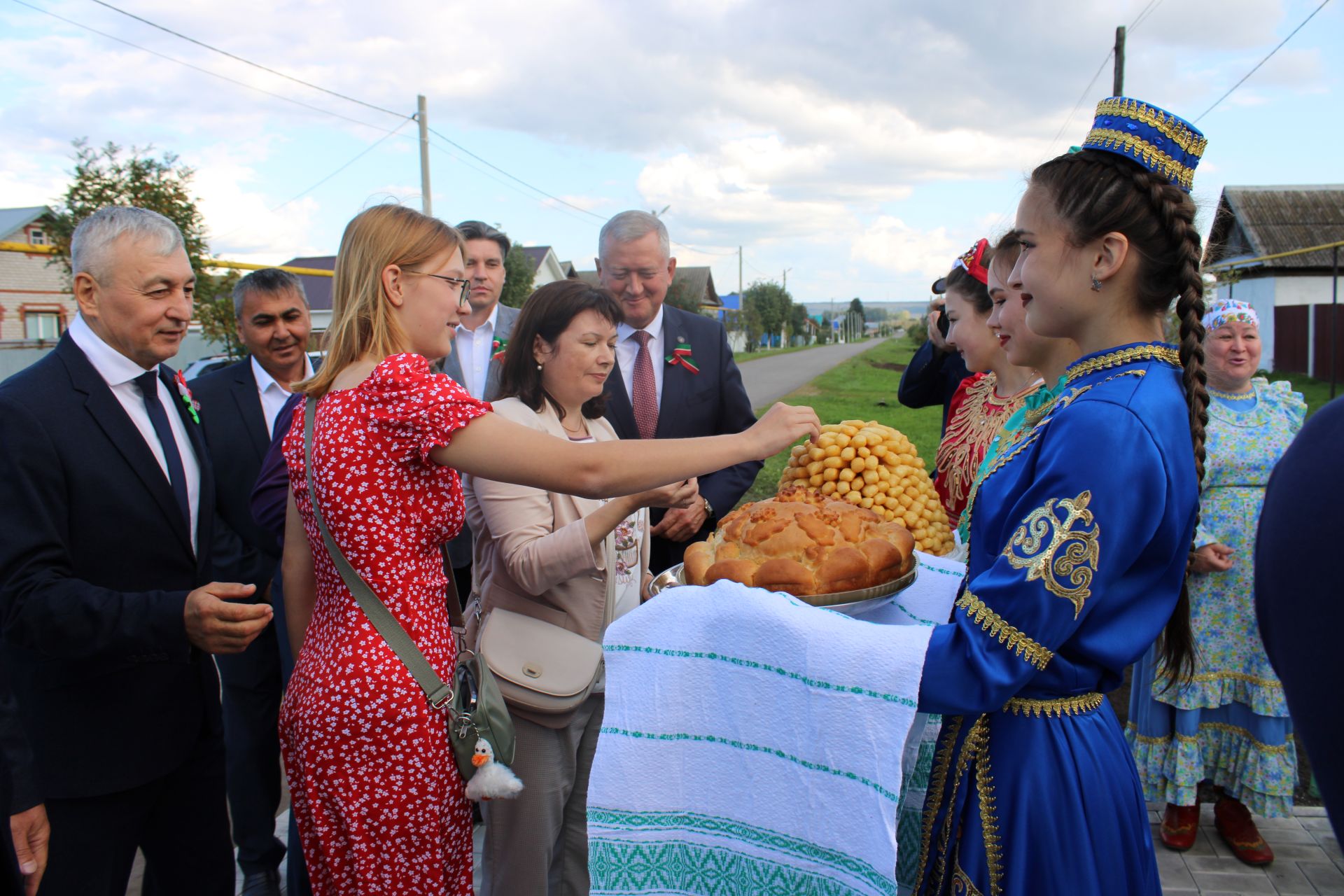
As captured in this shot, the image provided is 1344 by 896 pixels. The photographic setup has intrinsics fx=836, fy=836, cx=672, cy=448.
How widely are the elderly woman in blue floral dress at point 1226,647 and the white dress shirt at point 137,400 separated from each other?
422 centimetres

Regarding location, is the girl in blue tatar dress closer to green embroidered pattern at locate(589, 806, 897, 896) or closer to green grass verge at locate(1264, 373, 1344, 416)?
green embroidered pattern at locate(589, 806, 897, 896)

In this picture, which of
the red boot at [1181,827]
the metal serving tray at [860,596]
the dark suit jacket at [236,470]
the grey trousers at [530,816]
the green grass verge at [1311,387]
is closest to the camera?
the metal serving tray at [860,596]

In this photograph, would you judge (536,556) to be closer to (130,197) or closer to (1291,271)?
(130,197)

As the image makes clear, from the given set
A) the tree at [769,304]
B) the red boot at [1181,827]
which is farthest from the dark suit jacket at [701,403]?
the tree at [769,304]

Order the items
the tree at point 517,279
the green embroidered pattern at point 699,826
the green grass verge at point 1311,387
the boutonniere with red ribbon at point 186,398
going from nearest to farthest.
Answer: the green embroidered pattern at point 699,826, the boutonniere with red ribbon at point 186,398, the green grass verge at point 1311,387, the tree at point 517,279

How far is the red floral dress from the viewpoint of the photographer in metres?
2.05

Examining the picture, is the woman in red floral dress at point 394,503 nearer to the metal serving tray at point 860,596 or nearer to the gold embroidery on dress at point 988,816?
the metal serving tray at point 860,596

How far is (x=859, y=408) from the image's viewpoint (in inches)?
848

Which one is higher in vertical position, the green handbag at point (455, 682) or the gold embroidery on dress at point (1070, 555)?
the gold embroidery on dress at point (1070, 555)

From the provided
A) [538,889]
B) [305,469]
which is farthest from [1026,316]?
[538,889]

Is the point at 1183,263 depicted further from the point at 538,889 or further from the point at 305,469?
Result: the point at 538,889

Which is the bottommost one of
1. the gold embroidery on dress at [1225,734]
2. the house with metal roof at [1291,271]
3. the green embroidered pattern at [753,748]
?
the gold embroidery on dress at [1225,734]

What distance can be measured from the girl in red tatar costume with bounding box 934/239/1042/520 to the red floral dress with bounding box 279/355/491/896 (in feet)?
6.04

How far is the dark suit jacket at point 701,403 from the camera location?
3.87m
